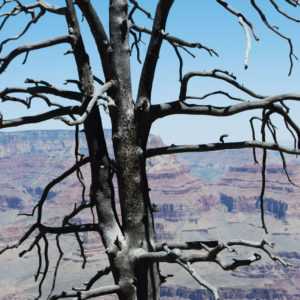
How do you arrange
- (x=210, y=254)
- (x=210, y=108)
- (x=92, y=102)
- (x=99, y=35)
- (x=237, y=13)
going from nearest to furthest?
(x=210, y=254) → (x=92, y=102) → (x=237, y=13) → (x=210, y=108) → (x=99, y=35)

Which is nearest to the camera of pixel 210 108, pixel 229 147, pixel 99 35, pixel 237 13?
pixel 237 13

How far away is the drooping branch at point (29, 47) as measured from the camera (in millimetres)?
3875

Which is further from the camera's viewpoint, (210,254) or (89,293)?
(89,293)

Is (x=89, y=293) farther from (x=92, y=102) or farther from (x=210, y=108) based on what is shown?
(x=210, y=108)

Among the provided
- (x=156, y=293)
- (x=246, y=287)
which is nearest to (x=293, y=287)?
(x=246, y=287)

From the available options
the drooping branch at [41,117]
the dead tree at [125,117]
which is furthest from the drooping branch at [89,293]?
the drooping branch at [41,117]

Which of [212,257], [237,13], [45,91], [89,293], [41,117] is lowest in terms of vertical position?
[89,293]

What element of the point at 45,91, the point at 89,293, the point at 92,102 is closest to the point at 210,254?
the point at 89,293

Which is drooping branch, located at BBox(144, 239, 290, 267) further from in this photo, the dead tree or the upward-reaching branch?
the upward-reaching branch

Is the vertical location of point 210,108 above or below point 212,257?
above

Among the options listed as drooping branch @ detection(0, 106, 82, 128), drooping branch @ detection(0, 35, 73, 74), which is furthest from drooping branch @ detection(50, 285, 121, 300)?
drooping branch @ detection(0, 35, 73, 74)

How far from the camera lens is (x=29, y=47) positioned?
3.86 meters

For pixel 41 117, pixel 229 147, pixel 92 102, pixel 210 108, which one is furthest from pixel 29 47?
pixel 229 147

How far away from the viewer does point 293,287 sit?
7667 inches
